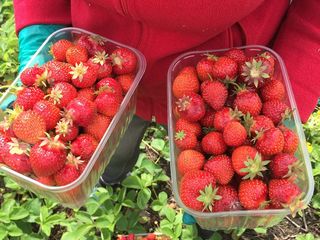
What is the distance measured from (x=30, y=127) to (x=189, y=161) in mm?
339

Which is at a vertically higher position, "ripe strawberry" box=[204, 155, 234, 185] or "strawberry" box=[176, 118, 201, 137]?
"strawberry" box=[176, 118, 201, 137]

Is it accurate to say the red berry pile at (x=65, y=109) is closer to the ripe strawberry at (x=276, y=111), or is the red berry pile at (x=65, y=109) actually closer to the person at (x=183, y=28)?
the person at (x=183, y=28)

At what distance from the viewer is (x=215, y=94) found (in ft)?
3.04

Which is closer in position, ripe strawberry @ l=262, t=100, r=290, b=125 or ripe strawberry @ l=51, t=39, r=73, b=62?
ripe strawberry @ l=262, t=100, r=290, b=125

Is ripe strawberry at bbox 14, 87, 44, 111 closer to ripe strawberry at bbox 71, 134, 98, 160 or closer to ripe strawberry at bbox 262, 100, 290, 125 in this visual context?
ripe strawberry at bbox 71, 134, 98, 160

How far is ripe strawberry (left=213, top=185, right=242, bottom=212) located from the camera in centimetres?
84

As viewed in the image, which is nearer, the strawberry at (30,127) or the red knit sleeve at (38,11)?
the strawberry at (30,127)

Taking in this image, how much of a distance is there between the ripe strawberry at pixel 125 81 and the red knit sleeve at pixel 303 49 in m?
0.38

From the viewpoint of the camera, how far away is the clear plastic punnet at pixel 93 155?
88cm

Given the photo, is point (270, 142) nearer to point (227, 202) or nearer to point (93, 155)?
point (227, 202)

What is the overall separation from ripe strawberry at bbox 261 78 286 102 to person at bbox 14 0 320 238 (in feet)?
0.26

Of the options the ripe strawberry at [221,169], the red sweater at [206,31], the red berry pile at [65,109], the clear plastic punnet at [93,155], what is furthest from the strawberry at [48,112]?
the ripe strawberry at [221,169]

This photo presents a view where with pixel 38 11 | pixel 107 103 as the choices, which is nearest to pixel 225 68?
pixel 107 103

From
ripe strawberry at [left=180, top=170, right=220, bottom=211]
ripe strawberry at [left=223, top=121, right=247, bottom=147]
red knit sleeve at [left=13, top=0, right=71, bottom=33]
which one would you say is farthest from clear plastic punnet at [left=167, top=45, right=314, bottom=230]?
red knit sleeve at [left=13, top=0, right=71, bottom=33]
